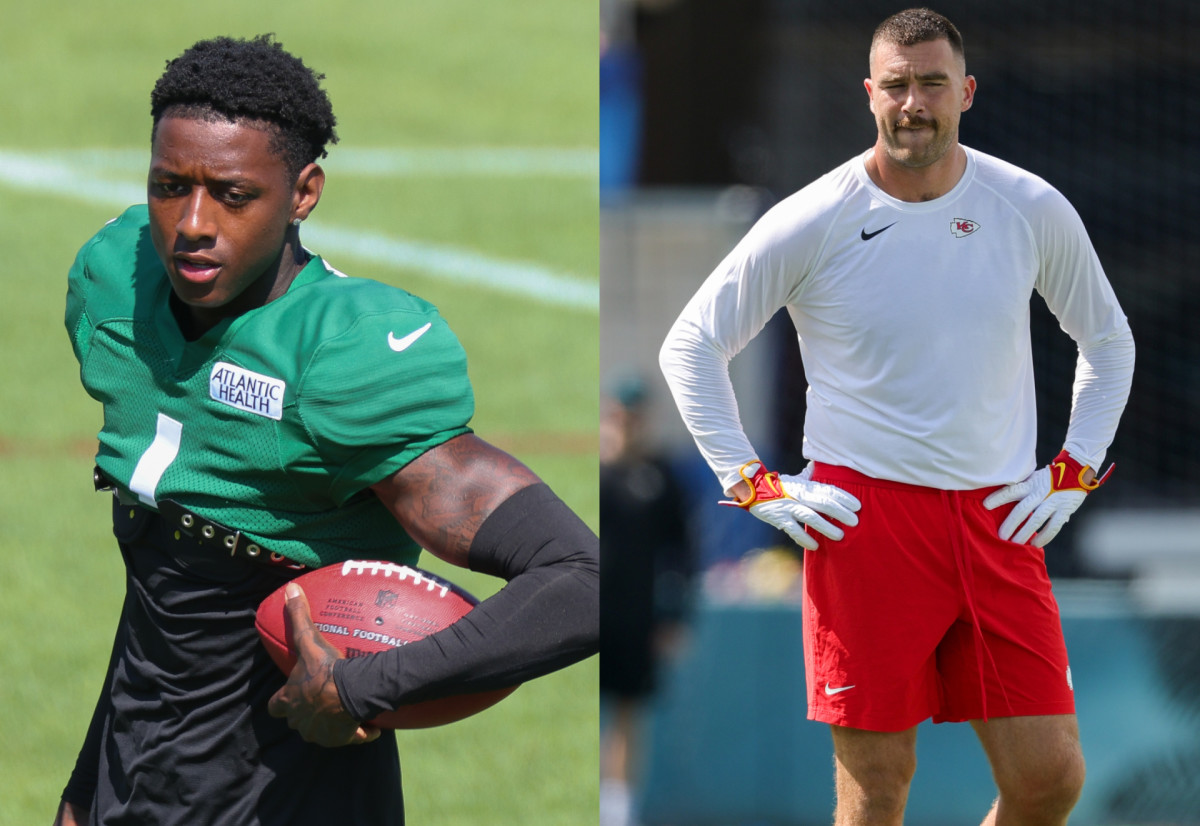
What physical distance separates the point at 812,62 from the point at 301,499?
25.3 ft

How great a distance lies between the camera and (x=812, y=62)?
9.80m

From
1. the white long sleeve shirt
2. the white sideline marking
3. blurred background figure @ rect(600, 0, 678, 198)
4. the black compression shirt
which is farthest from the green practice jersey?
the white sideline marking

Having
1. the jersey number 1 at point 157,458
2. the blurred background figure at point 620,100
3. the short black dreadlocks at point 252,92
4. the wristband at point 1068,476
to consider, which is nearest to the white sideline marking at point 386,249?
the blurred background figure at point 620,100

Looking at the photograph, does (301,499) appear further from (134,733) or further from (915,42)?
(915,42)

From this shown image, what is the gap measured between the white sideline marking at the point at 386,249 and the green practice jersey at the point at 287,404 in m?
11.3

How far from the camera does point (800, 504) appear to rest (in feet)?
10.4

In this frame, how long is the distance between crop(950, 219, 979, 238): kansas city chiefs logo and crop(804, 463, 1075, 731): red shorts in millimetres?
523

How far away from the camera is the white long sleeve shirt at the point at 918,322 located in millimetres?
3098

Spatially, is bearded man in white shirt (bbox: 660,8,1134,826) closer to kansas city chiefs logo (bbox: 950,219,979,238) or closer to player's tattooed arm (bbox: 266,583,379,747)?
kansas city chiefs logo (bbox: 950,219,979,238)

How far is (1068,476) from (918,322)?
1.47 feet

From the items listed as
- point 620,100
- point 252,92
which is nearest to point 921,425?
point 252,92

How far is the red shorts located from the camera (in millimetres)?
3182

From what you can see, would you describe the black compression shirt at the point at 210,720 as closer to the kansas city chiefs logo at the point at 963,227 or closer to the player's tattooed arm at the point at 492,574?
the player's tattooed arm at the point at 492,574

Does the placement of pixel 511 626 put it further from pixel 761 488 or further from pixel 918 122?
pixel 918 122
